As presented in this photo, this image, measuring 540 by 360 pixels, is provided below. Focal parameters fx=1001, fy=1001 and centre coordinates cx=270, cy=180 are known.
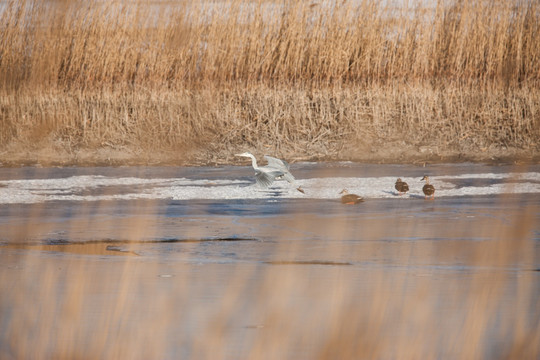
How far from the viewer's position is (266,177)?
10180 millimetres

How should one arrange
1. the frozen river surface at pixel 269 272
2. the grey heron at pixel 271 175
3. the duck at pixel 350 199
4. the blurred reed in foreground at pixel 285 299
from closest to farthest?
the blurred reed in foreground at pixel 285 299
the frozen river surface at pixel 269 272
the duck at pixel 350 199
the grey heron at pixel 271 175

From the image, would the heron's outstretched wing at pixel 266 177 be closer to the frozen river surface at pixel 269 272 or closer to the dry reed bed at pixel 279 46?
the frozen river surface at pixel 269 272

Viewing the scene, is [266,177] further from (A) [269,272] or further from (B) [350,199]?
(A) [269,272]

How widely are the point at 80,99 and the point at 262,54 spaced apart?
115 inches

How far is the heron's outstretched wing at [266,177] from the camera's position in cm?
1010

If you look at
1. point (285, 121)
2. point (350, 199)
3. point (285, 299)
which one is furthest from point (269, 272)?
point (285, 121)

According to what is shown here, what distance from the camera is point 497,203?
9.21 meters

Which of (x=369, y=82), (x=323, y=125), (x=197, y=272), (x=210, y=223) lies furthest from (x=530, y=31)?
(x=197, y=272)

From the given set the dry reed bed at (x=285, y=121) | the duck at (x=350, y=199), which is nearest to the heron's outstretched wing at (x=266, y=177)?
the duck at (x=350, y=199)

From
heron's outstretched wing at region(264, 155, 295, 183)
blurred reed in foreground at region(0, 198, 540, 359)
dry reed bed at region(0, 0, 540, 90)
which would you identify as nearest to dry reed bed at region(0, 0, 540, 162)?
dry reed bed at region(0, 0, 540, 90)

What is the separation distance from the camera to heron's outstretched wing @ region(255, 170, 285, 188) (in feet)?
33.1

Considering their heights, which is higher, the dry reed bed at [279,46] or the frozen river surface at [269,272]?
the dry reed bed at [279,46]

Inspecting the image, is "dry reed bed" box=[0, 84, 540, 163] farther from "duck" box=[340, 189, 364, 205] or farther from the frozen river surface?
"duck" box=[340, 189, 364, 205]

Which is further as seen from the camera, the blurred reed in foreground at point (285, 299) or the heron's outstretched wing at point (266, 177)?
the heron's outstretched wing at point (266, 177)
